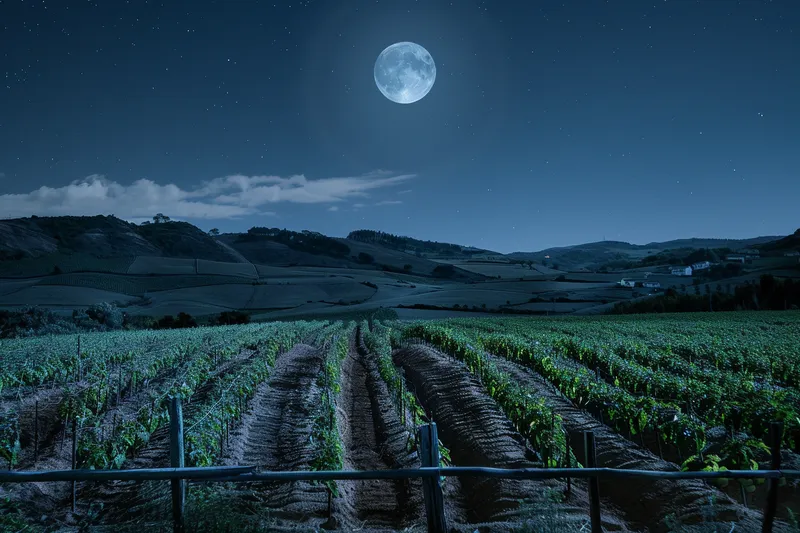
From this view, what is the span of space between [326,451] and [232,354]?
56.7ft

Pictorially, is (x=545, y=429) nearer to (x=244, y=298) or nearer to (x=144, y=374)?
(x=144, y=374)

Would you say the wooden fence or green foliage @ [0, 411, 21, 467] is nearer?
the wooden fence

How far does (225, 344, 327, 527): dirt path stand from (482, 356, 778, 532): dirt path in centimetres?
458

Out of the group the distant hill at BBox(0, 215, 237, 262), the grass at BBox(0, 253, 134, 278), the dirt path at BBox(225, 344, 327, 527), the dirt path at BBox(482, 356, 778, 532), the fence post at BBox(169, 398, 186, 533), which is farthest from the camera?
the distant hill at BBox(0, 215, 237, 262)

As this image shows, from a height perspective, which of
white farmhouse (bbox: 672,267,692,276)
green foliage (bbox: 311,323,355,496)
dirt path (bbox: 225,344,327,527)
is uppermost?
white farmhouse (bbox: 672,267,692,276)

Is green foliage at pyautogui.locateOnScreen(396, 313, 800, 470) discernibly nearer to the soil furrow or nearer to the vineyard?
the vineyard

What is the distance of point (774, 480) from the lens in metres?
4.92

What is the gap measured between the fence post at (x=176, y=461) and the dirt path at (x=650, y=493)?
16.5ft

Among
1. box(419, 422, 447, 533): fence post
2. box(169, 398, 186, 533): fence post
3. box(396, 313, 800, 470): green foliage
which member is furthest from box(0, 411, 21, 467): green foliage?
box(396, 313, 800, 470): green foliage

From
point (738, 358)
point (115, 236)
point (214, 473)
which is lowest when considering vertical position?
point (738, 358)

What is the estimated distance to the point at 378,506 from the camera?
7.88 metres

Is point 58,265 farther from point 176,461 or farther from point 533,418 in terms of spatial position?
point 176,461

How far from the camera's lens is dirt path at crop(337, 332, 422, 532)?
7.41 metres

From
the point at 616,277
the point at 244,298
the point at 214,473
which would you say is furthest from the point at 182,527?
the point at 616,277
